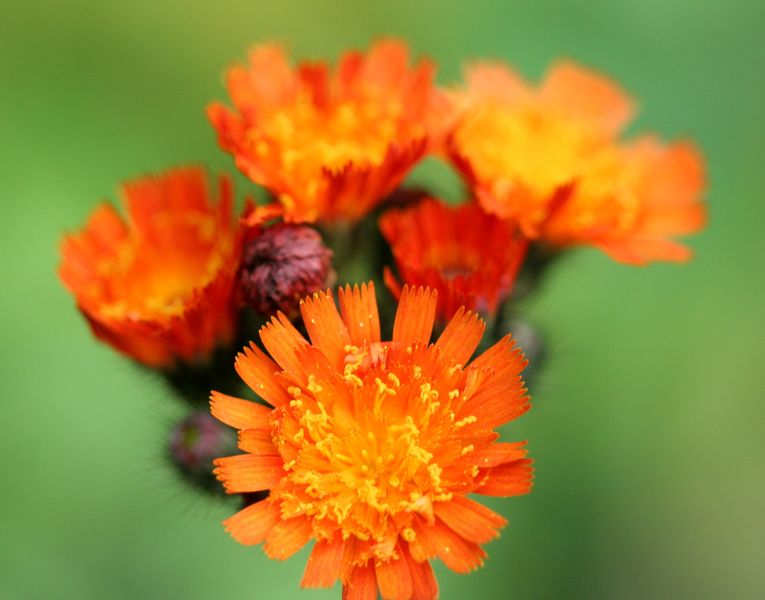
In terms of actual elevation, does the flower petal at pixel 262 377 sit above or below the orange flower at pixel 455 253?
below

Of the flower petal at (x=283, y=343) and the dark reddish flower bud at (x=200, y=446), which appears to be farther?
the dark reddish flower bud at (x=200, y=446)

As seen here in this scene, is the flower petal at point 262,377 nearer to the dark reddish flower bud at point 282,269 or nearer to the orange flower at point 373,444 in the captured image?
the orange flower at point 373,444

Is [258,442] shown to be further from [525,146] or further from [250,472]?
[525,146]

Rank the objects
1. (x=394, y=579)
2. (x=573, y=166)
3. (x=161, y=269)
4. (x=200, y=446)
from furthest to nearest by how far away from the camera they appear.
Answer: (x=573, y=166) < (x=161, y=269) < (x=200, y=446) < (x=394, y=579)

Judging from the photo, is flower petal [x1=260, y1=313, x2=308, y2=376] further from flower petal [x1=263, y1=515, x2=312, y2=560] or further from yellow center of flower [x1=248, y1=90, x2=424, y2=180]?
yellow center of flower [x1=248, y1=90, x2=424, y2=180]

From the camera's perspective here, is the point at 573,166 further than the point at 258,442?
Yes

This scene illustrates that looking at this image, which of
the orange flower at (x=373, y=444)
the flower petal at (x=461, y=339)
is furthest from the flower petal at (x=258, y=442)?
the flower petal at (x=461, y=339)

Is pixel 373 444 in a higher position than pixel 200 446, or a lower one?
higher

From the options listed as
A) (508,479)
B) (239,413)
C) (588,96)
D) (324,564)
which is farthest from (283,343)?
(588,96)

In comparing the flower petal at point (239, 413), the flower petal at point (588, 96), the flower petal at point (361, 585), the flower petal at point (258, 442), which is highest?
the flower petal at point (588, 96)
